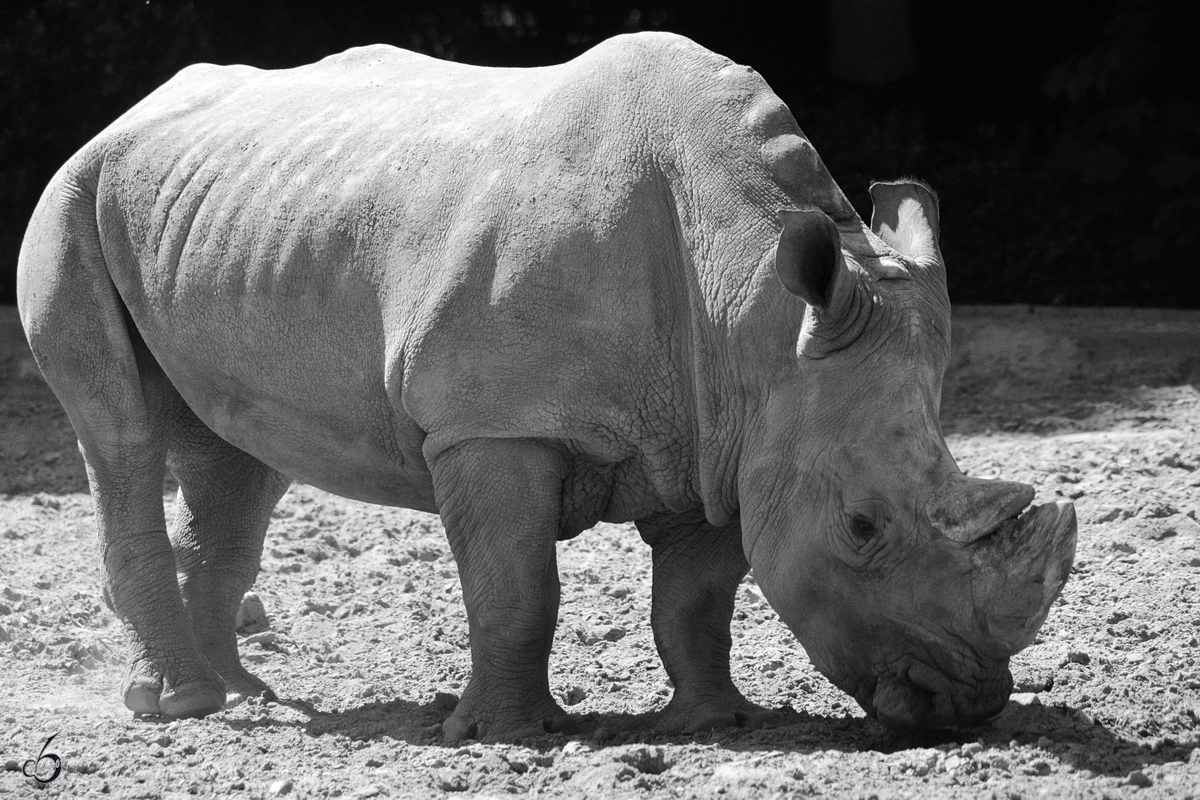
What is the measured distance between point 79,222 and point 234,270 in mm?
714

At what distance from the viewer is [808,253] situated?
3.88m

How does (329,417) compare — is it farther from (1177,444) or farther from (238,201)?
(1177,444)

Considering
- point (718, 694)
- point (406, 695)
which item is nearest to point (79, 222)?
point (406, 695)

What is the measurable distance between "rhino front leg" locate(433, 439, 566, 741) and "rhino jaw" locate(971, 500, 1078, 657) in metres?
1.18

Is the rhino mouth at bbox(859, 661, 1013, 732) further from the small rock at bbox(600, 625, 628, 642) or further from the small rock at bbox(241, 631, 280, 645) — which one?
the small rock at bbox(241, 631, 280, 645)

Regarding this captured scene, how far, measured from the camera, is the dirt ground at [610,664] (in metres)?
3.99

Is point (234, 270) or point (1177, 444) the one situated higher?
point (234, 270)

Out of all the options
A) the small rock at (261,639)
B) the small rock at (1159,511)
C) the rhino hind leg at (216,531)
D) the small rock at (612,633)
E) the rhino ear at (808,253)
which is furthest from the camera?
the small rock at (1159,511)

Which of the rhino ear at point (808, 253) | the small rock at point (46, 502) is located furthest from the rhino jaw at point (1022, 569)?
the small rock at point (46, 502)

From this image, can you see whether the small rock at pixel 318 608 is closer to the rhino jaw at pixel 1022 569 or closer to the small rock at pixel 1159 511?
the small rock at pixel 1159 511

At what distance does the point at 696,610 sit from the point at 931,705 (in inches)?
37.1

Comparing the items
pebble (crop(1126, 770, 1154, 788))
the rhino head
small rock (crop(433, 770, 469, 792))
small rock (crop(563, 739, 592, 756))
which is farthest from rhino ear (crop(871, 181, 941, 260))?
small rock (crop(433, 770, 469, 792))

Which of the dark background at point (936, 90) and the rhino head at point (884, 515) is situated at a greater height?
the rhino head at point (884, 515)

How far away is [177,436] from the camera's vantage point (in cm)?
559
